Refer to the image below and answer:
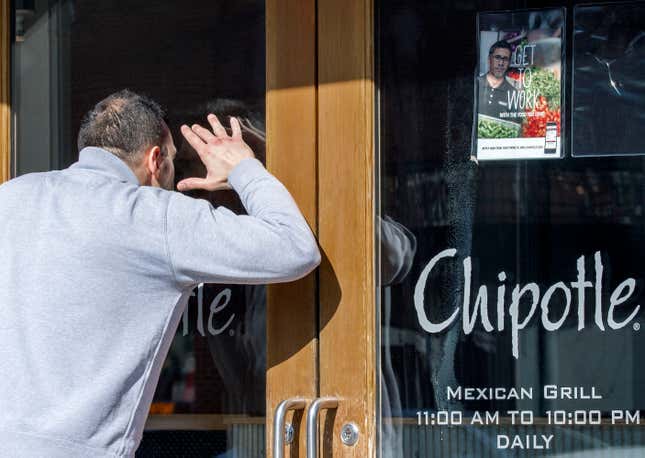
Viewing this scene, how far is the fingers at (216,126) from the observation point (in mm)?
3156

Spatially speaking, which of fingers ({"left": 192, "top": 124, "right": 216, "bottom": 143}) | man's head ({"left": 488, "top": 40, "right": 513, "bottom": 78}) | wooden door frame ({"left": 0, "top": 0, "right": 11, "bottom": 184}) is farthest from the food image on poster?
wooden door frame ({"left": 0, "top": 0, "right": 11, "bottom": 184})

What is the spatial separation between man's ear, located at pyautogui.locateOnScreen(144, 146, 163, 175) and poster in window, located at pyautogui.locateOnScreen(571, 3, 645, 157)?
1.04 m

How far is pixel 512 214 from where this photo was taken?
2990 mm

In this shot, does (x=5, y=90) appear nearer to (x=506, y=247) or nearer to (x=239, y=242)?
(x=239, y=242)

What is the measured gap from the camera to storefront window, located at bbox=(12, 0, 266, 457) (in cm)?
318

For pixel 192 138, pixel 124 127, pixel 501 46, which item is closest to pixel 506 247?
pixel 501 46

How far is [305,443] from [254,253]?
2.10 feet

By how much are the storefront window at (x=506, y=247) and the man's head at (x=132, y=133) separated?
60 cm

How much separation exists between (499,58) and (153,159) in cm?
93

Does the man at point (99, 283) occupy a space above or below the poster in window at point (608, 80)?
below

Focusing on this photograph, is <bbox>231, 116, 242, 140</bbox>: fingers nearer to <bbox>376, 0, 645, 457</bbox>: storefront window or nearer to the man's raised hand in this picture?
the man's raised hand

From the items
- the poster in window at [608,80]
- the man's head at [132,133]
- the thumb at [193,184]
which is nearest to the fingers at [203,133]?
the thumb at [193,184]

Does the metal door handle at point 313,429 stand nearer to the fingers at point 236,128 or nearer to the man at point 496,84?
the fingers at point 236,128

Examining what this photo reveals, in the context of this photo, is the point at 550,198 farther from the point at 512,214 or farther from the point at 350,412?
the point at 350,412
